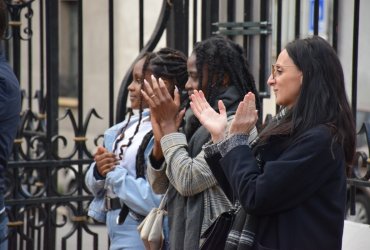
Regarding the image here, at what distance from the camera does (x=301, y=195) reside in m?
3.61

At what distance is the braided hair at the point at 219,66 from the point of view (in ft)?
14.7

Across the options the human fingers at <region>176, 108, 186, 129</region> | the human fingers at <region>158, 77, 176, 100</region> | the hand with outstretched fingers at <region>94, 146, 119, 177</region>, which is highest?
the human fingers at <region>158, 77, 176, 100</region>

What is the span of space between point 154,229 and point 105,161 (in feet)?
2.05

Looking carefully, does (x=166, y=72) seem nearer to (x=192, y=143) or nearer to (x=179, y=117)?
(x=179, y=117)

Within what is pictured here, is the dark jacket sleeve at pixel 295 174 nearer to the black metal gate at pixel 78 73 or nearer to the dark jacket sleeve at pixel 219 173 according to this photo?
the dark jacket sleeve at pixel 219 173

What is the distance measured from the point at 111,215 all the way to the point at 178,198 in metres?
0.83

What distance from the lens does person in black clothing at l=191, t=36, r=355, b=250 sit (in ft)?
11.8

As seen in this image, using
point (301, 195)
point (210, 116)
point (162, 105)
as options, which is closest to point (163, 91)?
point (162, 105)

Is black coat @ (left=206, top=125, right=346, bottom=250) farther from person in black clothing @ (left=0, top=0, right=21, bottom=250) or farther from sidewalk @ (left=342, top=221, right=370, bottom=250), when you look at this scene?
person in black clothing @ (left=0, top=0, right=21, bottom=250)

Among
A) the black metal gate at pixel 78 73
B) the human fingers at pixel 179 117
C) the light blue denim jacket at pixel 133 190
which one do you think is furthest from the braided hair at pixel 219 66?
the black metal gate at pixel 78 73

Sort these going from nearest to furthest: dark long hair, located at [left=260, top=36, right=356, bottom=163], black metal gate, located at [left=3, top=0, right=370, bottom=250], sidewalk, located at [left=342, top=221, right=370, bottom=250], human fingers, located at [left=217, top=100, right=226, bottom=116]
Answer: dark long hair, located at [left=260, top=36, right=356, bottom=163] < human fingers, located at [left=217, top=100, right=226, bottom=116] < sidewalk, located at [left=342, top=221, right=370, bottom=250] < black metal gate, located at [left=3, top=0, right=370, bottom=250]

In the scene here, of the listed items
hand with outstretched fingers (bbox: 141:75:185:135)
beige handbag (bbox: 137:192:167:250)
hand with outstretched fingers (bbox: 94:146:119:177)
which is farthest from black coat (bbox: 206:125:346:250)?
hand with outstretched fingers (bbox: 94:146:119:177)

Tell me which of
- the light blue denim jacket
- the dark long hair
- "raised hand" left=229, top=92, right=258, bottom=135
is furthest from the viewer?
the light blue denim jacket

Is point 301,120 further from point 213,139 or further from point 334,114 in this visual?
point 213,139
